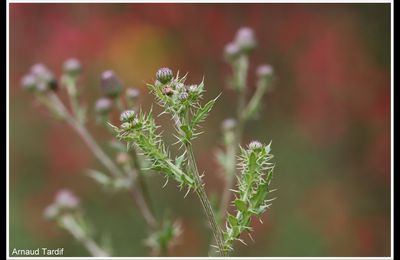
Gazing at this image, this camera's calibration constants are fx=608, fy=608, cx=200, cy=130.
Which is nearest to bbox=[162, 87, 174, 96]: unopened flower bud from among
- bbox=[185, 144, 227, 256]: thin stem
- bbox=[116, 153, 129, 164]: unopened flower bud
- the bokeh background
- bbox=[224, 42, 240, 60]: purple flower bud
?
bbox=[185, 144, 227, 256]: thin stem

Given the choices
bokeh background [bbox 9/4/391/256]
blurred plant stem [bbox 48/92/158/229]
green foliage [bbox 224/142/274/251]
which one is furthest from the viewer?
bokeh background [bbox 9/4/391/256]

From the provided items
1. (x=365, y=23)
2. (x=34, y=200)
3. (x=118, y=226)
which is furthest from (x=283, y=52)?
(x=34, y=200)

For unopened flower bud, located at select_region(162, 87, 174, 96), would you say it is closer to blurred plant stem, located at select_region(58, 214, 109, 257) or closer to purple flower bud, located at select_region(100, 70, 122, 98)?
purple flower bud, located at select_region(100, 70, 122, 98)

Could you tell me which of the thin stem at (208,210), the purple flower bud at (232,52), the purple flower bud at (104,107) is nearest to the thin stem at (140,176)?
the purple flower bud at (104,107)

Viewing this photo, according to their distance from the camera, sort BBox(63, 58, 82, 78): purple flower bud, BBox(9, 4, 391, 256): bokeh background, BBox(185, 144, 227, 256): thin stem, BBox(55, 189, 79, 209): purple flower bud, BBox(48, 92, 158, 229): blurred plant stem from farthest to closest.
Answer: BBox(9, 4, 391, 256): bokeh background < BBox(63, 58, 82, 78): purple flower bud < BBox(55, 189, 79, 209): purple flower bud < BBox(48, 92, 158, 229): blurred plant stem < BBox(185, 144, 227, 256): thin stem

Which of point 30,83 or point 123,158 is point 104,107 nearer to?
point 123,158

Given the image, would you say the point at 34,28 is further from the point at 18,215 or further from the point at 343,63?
the point at 343,63

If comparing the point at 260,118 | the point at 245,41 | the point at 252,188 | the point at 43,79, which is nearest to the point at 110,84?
the point at 43,79
